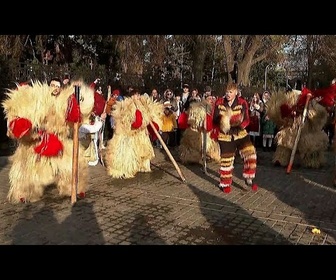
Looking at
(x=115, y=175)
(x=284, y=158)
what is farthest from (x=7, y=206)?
(x=284, y=158)

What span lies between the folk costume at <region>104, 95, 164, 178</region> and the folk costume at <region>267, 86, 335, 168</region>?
120 inches

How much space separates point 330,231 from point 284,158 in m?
4.33

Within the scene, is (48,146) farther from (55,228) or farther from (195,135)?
(195,135)

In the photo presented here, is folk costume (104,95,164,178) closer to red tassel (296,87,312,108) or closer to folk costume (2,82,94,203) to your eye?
folk costume (2,82,94,203)

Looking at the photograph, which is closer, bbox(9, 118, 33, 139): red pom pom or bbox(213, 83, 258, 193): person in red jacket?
bbox(9, 118, 33, 139): red pom pom

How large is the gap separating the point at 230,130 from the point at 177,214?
1.97 metres

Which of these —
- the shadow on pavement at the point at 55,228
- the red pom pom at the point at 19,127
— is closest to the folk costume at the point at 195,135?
the shadow on pavement at the point at 55,228

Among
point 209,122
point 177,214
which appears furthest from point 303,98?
point 177,214

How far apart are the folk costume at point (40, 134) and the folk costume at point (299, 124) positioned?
4902mm

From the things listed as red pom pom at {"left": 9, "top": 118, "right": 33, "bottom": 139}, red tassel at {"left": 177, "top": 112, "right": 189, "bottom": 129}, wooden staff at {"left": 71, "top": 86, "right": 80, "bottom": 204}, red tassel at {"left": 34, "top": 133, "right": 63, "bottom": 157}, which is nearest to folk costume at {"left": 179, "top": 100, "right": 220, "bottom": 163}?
red tassel at {"left": 177, "top": 112, "right": 189, "bottom": 129}

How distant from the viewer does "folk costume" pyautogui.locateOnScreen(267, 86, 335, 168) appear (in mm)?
A: 8836

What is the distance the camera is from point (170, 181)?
7707mm

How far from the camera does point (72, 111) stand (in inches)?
225
